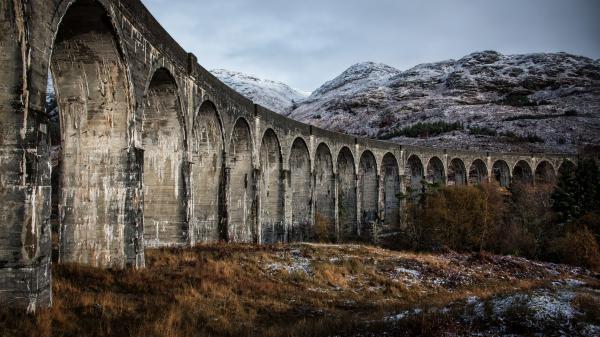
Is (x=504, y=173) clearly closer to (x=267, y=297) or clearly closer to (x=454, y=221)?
(x=454, y=221)

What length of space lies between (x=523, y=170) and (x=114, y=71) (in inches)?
2217

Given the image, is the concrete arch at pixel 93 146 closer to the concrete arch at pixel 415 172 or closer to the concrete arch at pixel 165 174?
the concrete arch at pixel 165 174

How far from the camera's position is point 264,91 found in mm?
139625

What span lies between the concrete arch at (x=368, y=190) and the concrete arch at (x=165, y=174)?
23393mm

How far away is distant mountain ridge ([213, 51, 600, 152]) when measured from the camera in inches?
2734

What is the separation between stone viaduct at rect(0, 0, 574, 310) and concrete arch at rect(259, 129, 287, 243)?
60mm

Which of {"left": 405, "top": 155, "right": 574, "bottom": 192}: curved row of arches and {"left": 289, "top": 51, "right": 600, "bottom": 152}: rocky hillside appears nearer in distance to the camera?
{"left": 405, "top": 155, "right": 574, "bottom": 192}: curved row of arches

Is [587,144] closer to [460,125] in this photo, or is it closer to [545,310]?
[460,125]

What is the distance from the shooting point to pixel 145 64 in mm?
11445

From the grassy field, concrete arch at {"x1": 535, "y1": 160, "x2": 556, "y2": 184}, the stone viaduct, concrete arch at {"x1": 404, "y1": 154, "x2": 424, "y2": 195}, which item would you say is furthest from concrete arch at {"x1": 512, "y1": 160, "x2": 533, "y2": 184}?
the stone viaduct

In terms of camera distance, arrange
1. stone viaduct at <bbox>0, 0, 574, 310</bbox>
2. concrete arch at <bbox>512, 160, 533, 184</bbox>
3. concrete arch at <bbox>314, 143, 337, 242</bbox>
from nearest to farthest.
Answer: stone viaduct at <bbox>0, 0, 574, 310</bbox>
concrete arch at <bbox>314, 143, 337, 242</bbox>
concrete arch at <bbox>512, 160, 533, 184</bbox>

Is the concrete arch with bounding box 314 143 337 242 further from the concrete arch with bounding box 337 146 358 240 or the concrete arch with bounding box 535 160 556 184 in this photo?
the concrete arch with bounding box 535 160 556 184

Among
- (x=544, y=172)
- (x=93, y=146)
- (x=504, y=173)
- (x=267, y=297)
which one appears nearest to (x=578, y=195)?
(x=504, y=173)

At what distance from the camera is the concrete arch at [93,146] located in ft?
32.1
